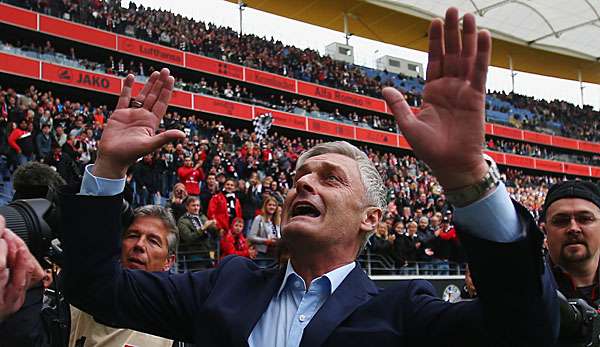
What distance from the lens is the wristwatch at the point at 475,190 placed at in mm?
1409

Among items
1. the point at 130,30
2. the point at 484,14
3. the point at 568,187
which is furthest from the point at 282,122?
the point at 568,187

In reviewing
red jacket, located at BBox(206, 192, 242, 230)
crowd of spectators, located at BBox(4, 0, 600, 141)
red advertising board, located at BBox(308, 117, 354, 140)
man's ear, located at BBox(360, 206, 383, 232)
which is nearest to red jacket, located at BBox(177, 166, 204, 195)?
red jacket, located at BBox(206, 192, 242, 230)

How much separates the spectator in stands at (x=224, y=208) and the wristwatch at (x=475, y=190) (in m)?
6.67

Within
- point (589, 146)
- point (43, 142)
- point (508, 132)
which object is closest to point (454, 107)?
point (43, 142)

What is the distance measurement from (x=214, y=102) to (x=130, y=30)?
4.03 meters

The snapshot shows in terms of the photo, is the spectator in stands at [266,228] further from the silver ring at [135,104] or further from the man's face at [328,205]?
the silver ring at [135,104]

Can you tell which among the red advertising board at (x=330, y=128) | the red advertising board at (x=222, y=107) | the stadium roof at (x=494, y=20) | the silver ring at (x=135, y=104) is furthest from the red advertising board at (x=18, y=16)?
the silver ring at (x=135, y=104)

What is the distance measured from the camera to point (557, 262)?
2758mm

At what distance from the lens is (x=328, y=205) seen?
83.2 inches

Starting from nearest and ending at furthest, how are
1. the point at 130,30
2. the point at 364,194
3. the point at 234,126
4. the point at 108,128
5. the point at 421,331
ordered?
the point at 421,331
the point at 108,128
the point at 364,194
the point at 130,30
the point at 234,126

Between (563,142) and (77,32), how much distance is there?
1129 inches

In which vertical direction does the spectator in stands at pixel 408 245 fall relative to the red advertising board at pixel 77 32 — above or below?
below

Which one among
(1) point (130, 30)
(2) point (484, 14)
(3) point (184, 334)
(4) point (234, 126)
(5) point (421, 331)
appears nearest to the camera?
(5) point (421, 331)

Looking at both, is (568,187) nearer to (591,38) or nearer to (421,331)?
(421,331)
